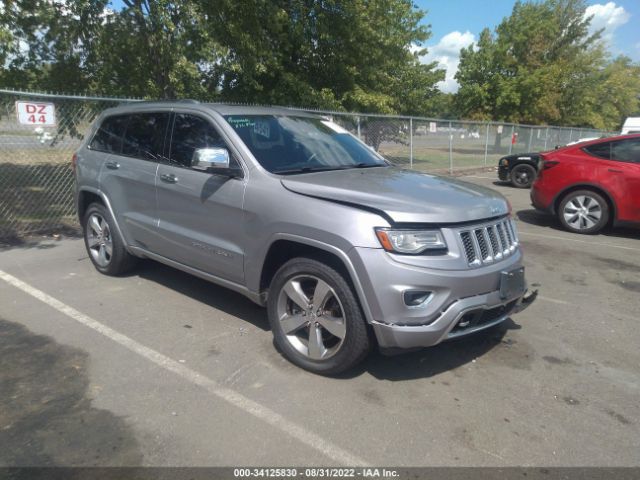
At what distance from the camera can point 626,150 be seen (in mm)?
7527

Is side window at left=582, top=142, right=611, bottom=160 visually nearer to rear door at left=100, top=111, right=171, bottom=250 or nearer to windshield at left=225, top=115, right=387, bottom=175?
windshield at left=225, top=115, right=387, bottom=175

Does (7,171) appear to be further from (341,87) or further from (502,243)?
(341,87)

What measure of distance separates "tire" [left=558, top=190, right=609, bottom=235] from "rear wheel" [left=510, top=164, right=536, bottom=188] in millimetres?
5683

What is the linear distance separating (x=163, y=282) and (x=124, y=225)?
75cm

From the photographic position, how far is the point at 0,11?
1117 cm

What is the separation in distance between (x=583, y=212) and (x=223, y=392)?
6.94 m

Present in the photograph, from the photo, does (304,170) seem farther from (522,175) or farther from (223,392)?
(522,175)

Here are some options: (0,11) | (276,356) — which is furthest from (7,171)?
(276,356)

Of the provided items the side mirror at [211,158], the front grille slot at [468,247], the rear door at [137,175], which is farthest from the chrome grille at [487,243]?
the rear door at [137,175]

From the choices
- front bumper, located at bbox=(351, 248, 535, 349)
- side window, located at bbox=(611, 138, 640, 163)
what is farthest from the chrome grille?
side window, located at bbox=(611, 138, 640, 163)

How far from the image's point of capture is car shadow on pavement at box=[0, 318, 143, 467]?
8.36 ft

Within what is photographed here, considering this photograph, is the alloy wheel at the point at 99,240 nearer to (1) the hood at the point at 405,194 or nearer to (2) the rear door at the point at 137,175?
(2) the rear door at the point at 137,175

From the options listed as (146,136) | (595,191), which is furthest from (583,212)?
(146,136)

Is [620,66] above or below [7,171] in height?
above
